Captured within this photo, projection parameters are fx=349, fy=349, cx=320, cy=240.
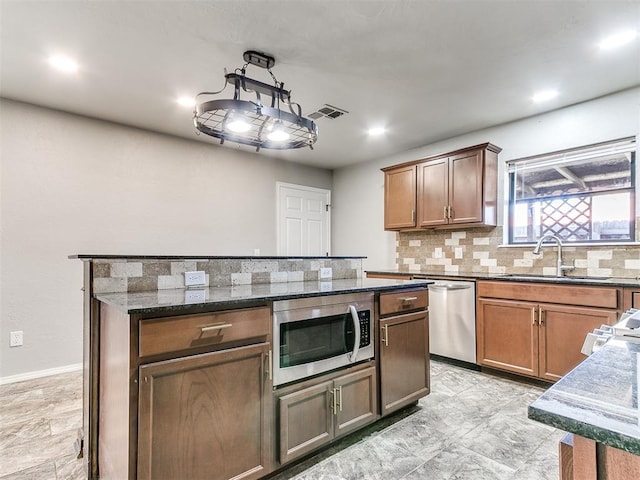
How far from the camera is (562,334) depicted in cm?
275

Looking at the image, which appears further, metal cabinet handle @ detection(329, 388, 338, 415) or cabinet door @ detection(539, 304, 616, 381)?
cabinet door @ detection(539, 304, 616, 381)

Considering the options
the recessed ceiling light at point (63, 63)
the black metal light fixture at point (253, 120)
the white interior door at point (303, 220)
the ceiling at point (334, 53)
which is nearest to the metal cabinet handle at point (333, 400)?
the black metal light fixture at point (253, 120)

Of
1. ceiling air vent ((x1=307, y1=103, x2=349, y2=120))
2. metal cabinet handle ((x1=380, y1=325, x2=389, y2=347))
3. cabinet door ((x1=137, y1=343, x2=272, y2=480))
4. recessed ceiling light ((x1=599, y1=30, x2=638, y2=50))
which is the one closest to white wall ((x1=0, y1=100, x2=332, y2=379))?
ceiling air vent ((x1=307, y1=103, x2=349, y2=120))

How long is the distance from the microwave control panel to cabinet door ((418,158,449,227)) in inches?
83.2

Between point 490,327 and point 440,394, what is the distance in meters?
0.83

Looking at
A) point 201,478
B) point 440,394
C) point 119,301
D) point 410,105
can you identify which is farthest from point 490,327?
point 119,301

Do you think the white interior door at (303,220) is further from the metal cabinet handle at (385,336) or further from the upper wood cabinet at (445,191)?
the metal cabinet handle at (385,336)

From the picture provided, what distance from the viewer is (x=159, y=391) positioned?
4.45 feet

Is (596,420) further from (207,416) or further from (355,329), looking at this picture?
(355,329)

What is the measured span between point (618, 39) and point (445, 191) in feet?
5.96

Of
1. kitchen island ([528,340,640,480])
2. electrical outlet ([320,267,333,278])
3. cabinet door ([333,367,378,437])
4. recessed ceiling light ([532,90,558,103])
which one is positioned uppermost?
recessed ceiling light ([532,90,558,103])

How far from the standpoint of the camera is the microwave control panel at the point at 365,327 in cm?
208

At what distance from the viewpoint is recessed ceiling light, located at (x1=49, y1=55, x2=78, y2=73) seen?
2492 mm

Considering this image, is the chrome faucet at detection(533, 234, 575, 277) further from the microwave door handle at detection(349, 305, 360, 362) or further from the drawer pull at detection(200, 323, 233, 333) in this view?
the drawer pull at detection(200, 323, 233, 333)
